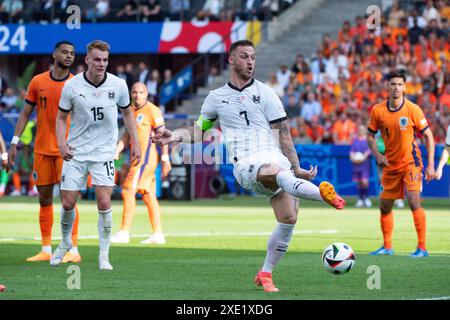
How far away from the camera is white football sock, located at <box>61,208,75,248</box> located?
1401 cm

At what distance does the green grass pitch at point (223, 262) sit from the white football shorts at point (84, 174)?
1.01 metres

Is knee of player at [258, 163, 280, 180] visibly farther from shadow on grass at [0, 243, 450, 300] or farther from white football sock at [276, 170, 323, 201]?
shadow on grass at [0, 243, 450, 300]

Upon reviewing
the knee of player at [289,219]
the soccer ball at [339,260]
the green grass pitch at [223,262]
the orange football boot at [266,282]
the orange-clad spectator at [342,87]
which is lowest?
the green grass pitch at [223,262]

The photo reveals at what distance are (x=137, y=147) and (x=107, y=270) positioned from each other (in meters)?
1.55

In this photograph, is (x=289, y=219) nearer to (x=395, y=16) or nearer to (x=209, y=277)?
(x=209, y=277)

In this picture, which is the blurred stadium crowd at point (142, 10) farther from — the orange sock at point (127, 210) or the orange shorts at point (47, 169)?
the orange shorts at point (47, 169)

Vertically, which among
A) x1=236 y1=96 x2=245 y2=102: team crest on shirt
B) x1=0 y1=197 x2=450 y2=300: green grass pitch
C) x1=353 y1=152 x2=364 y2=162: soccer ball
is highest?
x1=236 y1=96 x2=245 y2=102: team crest on shirt

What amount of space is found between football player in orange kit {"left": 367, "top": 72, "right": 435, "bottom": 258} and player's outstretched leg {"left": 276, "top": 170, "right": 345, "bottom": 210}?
5697mm

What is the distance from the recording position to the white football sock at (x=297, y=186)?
10.4 m

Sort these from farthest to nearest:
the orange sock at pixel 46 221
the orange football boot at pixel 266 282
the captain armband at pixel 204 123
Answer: the orange sock at pixel 46 221 < the captain armband at pixel 204 123 < the orange football boot at pixel 266 282

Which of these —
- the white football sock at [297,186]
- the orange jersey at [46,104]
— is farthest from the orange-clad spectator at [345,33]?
the white football sock at [297,186]

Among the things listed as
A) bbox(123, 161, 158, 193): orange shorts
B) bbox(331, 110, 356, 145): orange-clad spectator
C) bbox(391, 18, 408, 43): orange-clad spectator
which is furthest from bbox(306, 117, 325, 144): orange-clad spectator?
bbox(123, 161, 158, 193): orange shorts
